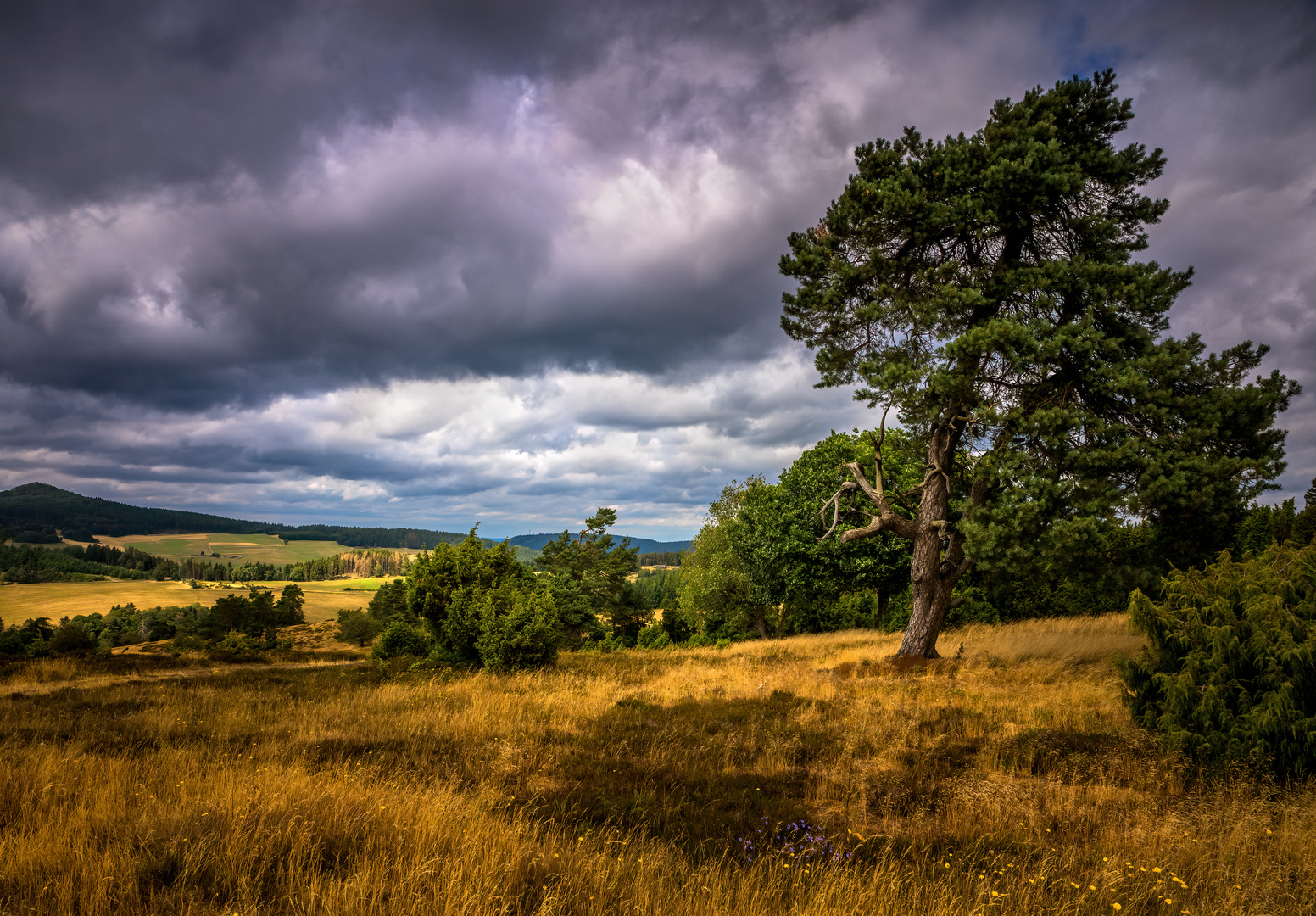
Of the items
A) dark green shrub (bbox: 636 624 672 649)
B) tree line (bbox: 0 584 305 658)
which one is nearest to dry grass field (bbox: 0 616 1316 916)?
tree line (bbox: 0 584 305 658)

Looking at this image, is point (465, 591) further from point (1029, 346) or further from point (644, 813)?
point (1029, 346)

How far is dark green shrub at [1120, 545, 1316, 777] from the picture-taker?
5.63 metres

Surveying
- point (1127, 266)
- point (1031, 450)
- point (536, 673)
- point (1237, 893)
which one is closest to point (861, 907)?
point (1237, 893)

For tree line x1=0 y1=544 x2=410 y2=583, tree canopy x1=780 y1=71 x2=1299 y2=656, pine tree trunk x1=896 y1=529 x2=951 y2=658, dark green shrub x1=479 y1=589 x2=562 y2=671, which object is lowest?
tree line x1=0 y1=544 x2=410 y2=583

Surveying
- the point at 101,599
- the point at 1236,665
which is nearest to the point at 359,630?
the point at 101,599

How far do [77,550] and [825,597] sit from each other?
239 m

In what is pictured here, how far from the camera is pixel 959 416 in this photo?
13.1 m

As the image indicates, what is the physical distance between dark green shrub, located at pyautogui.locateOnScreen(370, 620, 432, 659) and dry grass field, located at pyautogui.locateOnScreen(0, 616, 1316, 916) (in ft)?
38.9

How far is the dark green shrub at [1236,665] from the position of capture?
5.63 meters

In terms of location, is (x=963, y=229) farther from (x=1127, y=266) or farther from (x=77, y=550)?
(x=77, y=550)

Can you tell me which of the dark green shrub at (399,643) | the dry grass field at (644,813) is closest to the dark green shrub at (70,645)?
the dark green shrub at (399,643)

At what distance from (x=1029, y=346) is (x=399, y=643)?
2375 cm

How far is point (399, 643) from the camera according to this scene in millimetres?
22750

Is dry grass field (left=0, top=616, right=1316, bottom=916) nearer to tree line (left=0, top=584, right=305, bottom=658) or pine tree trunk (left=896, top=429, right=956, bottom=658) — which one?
pine tree trunk (left=896, top=429, right=956, bottom=658)
